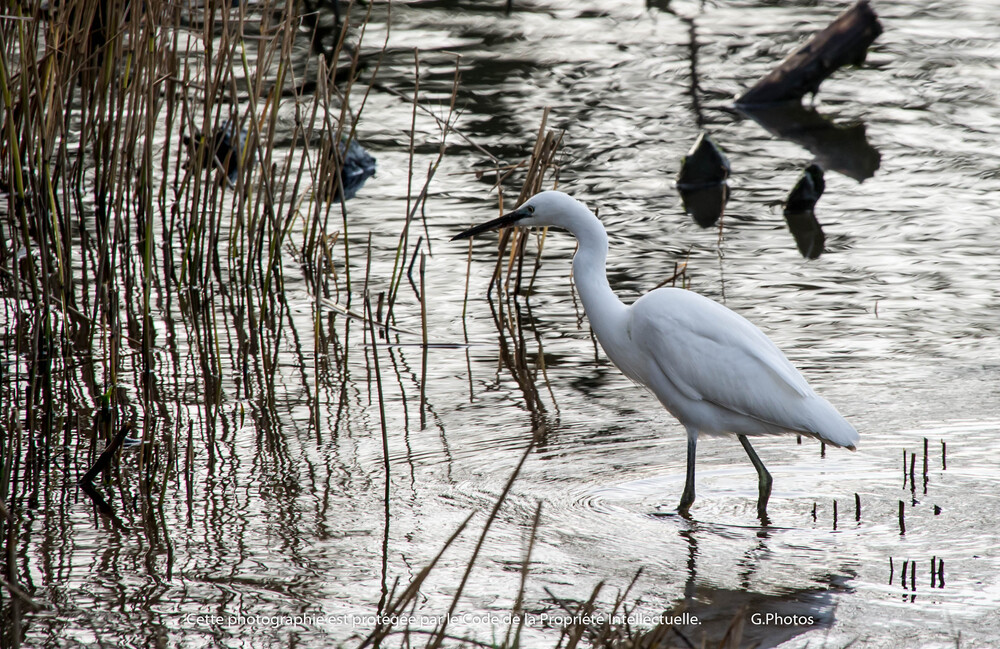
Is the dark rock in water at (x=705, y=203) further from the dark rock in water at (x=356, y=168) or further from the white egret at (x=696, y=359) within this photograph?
the white egret at (x=696, y=359)

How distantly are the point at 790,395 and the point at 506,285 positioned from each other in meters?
2.16

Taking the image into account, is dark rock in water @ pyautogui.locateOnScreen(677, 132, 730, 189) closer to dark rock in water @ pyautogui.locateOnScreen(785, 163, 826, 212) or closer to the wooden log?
dark rock in water @ pyautogui.locateOnScreen(785, 163, 826, 212)

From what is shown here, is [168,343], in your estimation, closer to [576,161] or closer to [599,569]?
[599,569]

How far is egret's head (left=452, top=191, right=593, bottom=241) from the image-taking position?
4.36 m

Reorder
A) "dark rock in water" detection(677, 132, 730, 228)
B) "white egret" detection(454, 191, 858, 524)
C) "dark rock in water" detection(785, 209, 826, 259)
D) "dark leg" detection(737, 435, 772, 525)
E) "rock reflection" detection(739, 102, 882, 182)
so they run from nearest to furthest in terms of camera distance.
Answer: "dark leg" detection(737, 435, 772, 525)
"white egret" detection(454, 191, 858, 524)
"dark rock in water" detection(785, 209, 826, 259)
"dark rock in water" detection(677, 132, 730, 228)
"rock reflection" detection(739, 102, 882, 182)

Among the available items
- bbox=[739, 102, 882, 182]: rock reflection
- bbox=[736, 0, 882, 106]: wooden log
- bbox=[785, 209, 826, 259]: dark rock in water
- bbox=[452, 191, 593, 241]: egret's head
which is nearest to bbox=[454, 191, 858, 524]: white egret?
bbox=[452, 191, 593, 241]: egret's head

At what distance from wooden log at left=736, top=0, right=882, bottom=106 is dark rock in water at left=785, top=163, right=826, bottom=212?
222 cm

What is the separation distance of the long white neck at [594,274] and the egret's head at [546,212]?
0.02m

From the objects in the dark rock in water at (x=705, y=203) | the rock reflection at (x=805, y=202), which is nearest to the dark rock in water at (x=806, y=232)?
the rock reflection at (x=805, y=202)

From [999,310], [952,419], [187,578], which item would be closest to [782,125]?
[999,310]

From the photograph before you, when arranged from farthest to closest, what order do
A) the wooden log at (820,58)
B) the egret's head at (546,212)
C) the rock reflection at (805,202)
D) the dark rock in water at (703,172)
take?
the wooden log at (820,58), the dark rock in water at (703,172), the rock reflection at (805,202), the egret's head at (546,212)

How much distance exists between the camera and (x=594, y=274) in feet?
14.6

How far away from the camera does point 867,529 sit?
3887 mm

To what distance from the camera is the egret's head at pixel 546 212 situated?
4.36m
